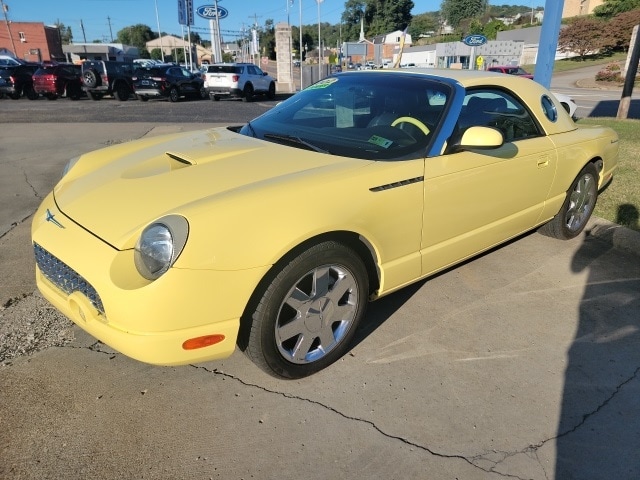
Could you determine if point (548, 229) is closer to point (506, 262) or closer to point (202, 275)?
point (506, 262)

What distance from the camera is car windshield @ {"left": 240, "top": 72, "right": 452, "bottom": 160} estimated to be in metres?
2.83

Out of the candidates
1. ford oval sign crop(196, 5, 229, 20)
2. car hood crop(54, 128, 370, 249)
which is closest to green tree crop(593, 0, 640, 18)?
ford oval sign crop(196, 5, 229, 20)

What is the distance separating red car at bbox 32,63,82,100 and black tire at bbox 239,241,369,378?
70.9 feet

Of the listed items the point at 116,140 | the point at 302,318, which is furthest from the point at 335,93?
the point at 116,140

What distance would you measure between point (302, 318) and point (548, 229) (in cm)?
296

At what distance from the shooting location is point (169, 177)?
8.31 ft

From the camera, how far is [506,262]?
3971 millimetres

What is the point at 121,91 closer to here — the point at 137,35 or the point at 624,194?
the point at 624,194

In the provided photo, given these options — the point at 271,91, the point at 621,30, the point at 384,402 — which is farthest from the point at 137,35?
the point at 384,402

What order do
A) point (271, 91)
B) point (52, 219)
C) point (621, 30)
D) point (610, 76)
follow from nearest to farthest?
point (52, 219), point (271, 91), point (610, 76), point (621, 30)

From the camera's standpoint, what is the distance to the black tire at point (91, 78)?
19.4 meters

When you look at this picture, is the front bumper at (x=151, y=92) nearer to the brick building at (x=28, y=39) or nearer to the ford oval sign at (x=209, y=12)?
the ford oval sign at (x=209, y=12)

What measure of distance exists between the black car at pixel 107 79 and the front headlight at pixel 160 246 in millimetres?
20411

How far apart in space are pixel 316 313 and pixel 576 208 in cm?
310
